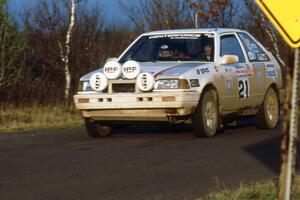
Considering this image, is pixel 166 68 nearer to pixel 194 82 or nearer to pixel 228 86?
pixel 194 82

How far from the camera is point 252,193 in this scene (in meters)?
7.80

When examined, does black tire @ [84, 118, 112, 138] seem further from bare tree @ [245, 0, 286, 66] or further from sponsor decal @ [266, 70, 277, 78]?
bare tree @ [245, 0, 286, 66]

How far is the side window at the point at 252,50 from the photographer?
48.0ft

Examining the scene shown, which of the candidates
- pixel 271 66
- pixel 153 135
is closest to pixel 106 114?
pixel 153 135

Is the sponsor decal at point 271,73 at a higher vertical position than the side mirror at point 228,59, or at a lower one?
lower

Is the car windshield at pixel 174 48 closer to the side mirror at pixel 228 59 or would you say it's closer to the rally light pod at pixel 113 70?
the side mirror at pixel 228 59

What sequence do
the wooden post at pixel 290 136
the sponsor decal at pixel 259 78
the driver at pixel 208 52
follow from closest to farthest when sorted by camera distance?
the wooden post at pixel 290 136 < the driver at pixel 208 52 < the sponsor decal at pixel 259 78

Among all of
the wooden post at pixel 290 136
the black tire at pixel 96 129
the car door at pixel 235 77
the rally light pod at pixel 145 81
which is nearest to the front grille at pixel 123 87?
the rally light pod at pixel 145 81

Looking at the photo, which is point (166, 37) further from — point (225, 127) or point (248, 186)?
point (248, 186)

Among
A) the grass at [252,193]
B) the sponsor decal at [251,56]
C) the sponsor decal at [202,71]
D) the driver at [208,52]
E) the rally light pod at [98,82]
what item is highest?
the driver at [208,52]

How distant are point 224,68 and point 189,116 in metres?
1.26

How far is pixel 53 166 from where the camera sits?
1016cm

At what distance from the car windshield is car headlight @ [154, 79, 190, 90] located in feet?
4.05

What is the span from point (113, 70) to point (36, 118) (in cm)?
388
